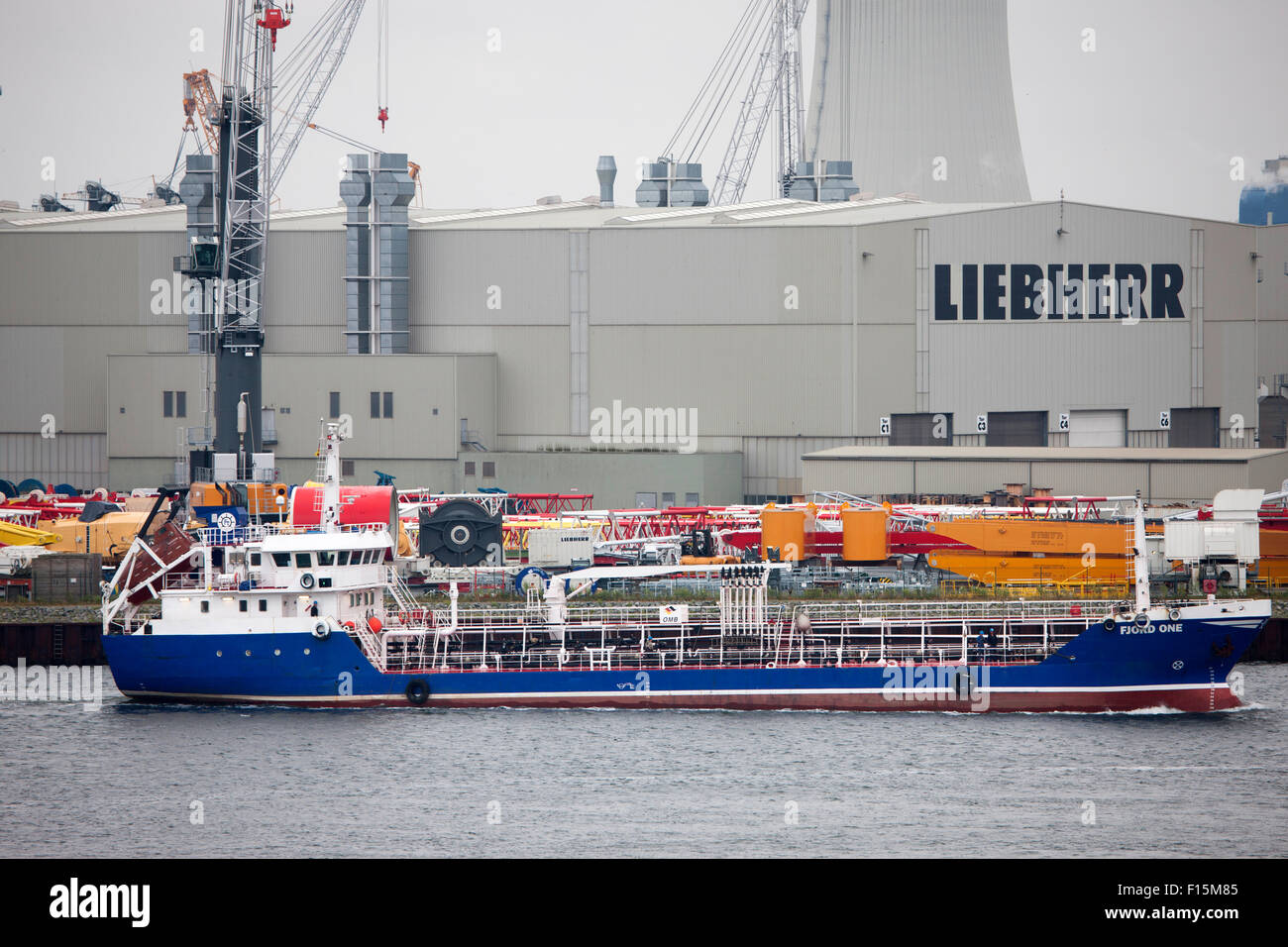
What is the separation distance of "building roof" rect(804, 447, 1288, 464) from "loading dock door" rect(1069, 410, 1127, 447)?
395 centimetres

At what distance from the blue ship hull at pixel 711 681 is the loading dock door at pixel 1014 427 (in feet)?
130

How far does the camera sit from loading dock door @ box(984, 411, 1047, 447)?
274ft

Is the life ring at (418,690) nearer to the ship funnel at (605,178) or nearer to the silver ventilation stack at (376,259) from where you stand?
the silver ventilation stack at (376,259)

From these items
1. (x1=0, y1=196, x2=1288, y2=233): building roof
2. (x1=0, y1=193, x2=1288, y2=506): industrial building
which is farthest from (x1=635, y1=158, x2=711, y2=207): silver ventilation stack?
(x1=0, y1=193, x2=1288, y2=506): industrial building

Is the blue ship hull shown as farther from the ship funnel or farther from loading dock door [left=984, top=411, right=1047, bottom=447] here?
the ship funnel

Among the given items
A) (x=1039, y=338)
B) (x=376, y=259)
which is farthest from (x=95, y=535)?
(x=1039, y=338)

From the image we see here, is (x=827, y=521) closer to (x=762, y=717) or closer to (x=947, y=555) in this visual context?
(x=947, y=555)

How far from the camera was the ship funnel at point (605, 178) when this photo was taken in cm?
10581

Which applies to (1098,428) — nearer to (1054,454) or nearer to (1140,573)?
(1054,454)

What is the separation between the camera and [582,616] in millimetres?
51062

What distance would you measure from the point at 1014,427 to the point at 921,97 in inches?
1171

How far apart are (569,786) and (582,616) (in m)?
14.7

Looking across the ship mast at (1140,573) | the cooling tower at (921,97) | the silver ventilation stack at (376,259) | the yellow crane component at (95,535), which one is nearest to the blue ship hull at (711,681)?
the ship mast at (1140,573)

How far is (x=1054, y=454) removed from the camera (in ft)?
249
